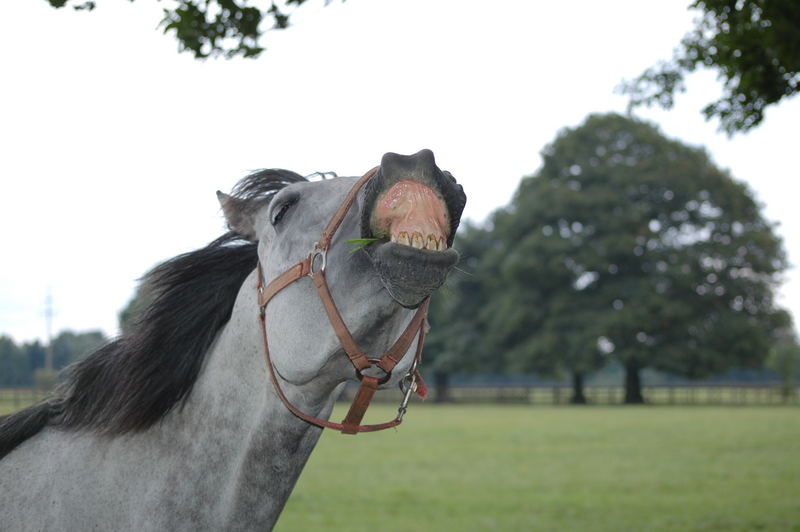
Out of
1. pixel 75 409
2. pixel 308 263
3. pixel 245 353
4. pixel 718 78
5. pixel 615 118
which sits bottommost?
pixel 75 409

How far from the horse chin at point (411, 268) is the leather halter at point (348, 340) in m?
0.19

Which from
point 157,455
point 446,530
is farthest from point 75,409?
point 446,530

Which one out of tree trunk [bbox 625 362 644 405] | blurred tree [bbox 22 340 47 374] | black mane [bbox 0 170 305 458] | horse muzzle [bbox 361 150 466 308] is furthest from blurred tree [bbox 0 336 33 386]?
tree trunk [bbox 625 362 644 405]

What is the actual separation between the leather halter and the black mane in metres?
0.42

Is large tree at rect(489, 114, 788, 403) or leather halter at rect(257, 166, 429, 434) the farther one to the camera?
large tree at rect(489, 114, 788, 403)

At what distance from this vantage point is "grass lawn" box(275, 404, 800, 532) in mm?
9953

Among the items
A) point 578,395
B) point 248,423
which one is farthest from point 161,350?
point 578,395

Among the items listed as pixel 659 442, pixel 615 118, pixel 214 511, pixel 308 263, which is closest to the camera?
pixel 308 263

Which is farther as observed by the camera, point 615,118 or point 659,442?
point 615,118

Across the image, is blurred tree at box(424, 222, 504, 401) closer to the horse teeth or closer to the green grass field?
the green grass field

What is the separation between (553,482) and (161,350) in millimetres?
11694

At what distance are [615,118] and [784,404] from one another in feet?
64.0

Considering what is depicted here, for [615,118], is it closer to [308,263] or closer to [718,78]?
[718,78]

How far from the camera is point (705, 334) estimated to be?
42.0 meters
